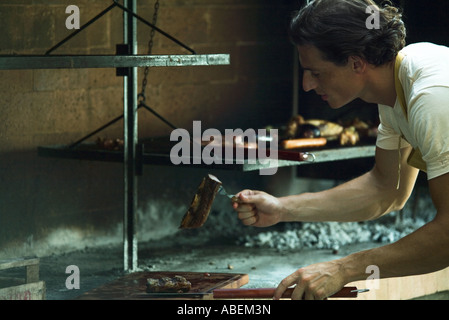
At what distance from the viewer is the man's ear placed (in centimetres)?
300

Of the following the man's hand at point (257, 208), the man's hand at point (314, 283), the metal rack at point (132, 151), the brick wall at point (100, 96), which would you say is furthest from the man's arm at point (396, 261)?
the brick wall at point (100, 96)

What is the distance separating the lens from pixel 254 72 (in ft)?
21.5

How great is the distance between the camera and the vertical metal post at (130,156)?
4.80m

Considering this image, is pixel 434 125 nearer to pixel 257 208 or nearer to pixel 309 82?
pixel 309 82

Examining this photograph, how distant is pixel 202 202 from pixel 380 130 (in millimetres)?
792

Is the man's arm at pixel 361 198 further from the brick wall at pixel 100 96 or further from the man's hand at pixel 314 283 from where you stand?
the brick wall at pixel 100 96

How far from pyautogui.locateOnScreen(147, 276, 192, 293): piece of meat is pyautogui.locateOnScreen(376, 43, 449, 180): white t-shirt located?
3.06ft

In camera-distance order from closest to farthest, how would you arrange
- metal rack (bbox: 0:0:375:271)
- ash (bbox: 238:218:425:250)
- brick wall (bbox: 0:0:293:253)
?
metal rack (bbox: 0:0:375:271), brick wall (bbox: 0:0:293:253), ash (bbox: 238:218:425:250)

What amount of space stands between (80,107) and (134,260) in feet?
3.77

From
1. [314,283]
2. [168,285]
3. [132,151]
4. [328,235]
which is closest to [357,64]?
[314,283]

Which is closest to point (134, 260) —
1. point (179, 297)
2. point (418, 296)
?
point (418, 296)

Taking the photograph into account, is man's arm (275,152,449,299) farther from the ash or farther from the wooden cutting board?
the ash

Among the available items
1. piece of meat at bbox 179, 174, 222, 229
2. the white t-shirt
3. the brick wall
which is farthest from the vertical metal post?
the white t-shirt

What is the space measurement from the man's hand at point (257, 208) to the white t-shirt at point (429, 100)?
56 cm
